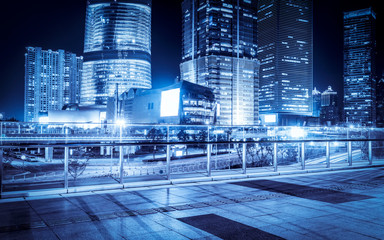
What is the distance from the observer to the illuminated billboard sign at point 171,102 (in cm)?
11224

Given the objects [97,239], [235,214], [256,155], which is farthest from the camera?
[256,155]

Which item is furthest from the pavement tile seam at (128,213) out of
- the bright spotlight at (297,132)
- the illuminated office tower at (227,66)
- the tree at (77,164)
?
the illuminated office tower at (227,66)

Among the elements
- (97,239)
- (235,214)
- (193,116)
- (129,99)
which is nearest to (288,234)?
(235,214)

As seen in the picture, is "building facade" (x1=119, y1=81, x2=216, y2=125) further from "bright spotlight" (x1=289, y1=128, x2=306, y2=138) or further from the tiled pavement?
the tiled pavement

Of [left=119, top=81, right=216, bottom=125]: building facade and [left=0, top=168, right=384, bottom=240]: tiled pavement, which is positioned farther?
[left=119, top=81, right=216, bottom=125]: building facade

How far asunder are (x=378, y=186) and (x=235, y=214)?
4668 mm

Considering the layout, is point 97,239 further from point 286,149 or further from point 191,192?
point 286,149

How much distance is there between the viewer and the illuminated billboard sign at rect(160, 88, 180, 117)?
11224 cm

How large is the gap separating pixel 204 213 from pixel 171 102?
108871 millimetres

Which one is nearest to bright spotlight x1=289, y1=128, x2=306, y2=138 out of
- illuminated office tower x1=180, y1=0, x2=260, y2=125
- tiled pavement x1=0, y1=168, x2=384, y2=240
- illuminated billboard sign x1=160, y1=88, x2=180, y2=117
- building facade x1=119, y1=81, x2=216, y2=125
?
tiled pavement x1=0, y1=168, x2=384, y2=240

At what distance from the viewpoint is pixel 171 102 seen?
113 metres

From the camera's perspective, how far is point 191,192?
22.2ft

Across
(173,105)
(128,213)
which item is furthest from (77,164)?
(173,105)

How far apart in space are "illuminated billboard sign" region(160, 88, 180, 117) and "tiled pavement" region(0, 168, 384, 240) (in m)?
105
